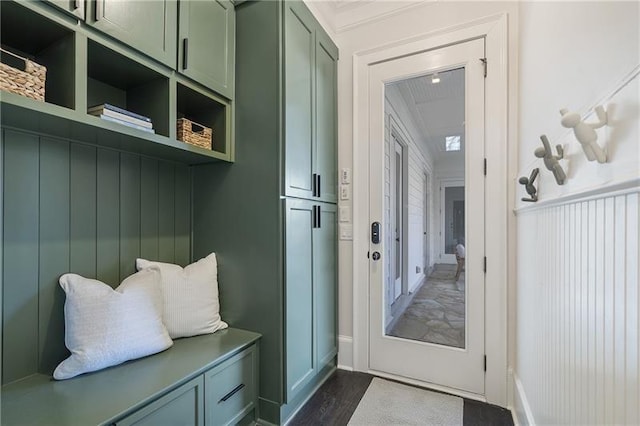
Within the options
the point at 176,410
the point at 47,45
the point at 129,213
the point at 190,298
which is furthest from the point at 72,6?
A: the point at 176,410

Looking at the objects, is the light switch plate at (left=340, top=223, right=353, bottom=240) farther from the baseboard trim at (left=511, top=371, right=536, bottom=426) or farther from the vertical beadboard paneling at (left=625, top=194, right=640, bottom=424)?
the vertical beadboard paneling at (left=625, top=194, right=640, bottom=424)

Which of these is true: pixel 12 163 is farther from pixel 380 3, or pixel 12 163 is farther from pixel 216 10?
pixel 380 3

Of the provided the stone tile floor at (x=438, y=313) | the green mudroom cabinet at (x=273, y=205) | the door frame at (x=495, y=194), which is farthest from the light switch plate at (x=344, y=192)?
the door frame at (x=495, y=194)

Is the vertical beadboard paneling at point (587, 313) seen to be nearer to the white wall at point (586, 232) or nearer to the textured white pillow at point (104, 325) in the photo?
the white wall at point (586, 232)

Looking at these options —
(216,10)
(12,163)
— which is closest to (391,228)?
(216,10)

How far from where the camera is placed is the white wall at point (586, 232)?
62 cm

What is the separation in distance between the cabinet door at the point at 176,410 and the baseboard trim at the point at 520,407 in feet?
4.97

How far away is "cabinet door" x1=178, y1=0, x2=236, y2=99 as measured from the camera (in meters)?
1.52

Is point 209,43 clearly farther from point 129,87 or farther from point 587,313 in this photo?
point 587,313

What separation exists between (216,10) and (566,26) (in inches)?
65.2

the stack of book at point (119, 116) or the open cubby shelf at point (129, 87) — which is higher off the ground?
the open cubby shelf at point (129, 87)

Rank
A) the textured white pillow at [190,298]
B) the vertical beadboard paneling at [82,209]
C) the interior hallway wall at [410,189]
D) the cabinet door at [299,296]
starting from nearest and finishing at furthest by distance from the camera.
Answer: the vertical beadboard paneling at [82,209], the textured white pillow at [190,298], the cabinet door at [299,296], the interior hallway wall at [410,189]

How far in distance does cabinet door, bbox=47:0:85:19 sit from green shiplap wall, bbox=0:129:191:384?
54cm

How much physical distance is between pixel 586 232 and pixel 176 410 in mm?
1601
